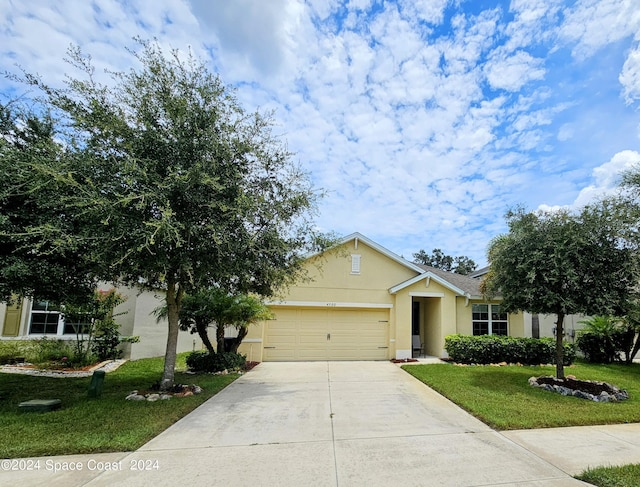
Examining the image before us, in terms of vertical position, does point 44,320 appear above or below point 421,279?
below

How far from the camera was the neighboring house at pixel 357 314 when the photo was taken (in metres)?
14.3

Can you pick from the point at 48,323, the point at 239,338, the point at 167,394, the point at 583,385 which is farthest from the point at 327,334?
the point at 48,323

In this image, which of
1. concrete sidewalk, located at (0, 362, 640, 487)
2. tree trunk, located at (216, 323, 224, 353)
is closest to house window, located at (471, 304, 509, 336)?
concrete sidewalk, located at (0, 362, 640, 487)

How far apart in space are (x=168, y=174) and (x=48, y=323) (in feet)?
31.9

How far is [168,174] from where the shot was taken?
289 inches

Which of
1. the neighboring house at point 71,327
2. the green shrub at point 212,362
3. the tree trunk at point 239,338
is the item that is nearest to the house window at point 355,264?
the tree trunk at point 239,338

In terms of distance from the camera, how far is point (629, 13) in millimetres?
8094

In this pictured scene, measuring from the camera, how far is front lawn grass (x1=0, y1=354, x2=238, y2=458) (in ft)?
16.0

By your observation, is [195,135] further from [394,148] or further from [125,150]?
[394,148]

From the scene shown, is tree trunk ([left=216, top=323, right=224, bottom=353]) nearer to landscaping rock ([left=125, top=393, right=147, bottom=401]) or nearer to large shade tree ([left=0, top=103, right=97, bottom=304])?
landscaping rock ([left=125, top=393, right=147, bottom=401])

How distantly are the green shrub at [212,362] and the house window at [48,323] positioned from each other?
13.8 ft

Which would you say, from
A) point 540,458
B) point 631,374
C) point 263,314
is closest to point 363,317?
point 263,314

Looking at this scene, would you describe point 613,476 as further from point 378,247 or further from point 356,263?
point 378,247

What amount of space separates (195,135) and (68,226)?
3185 millimetres
